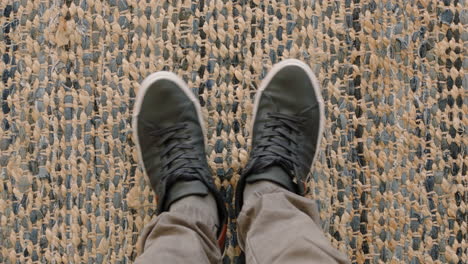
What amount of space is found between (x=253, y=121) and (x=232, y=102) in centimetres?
5

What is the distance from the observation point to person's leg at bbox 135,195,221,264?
0.66m

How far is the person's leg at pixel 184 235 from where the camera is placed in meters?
0.66

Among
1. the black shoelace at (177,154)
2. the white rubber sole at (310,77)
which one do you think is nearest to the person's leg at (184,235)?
the black shoelace at (177,154)

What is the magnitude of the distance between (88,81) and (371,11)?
1.67 feet

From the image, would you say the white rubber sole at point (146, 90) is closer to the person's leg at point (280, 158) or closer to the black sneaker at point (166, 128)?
the black sneaker at point (166, 128)

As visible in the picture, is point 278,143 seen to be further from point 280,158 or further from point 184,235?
point 184,235

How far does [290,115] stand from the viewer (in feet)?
2.80

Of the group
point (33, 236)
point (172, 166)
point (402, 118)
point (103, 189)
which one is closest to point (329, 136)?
point (402, 118)

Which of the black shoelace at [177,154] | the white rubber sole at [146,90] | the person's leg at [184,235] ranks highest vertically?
the white rubber sole at [146,90]

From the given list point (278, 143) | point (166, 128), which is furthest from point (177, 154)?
point (278, 143)

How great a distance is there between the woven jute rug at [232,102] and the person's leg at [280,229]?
0.11 meters

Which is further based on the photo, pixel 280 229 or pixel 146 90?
pixel 146 90

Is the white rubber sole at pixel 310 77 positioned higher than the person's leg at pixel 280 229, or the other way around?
the white rubber sole at pixel 310 77

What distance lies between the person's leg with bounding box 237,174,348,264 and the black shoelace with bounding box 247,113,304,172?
4 cm
